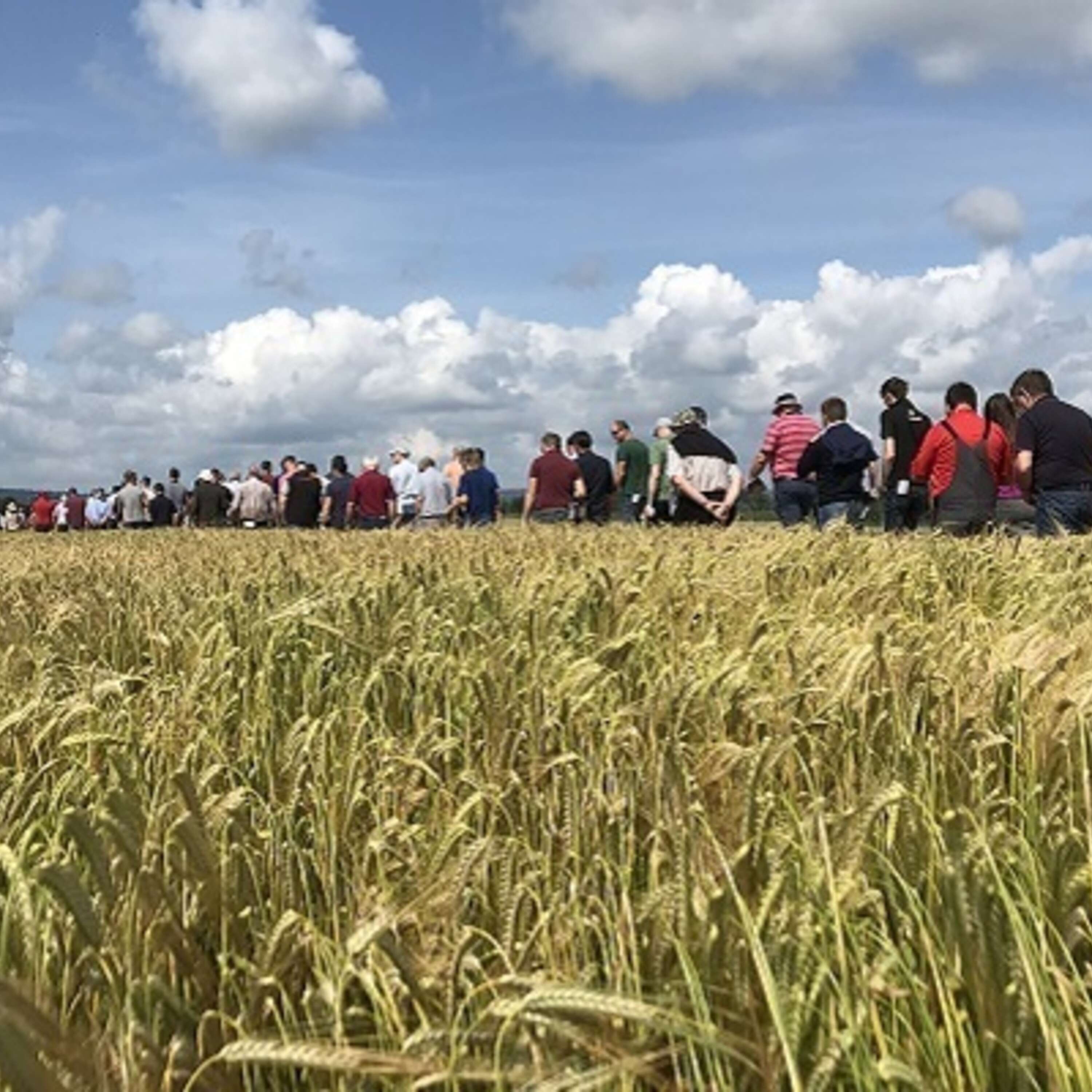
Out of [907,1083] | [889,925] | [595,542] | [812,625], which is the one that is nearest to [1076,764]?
[889,925]

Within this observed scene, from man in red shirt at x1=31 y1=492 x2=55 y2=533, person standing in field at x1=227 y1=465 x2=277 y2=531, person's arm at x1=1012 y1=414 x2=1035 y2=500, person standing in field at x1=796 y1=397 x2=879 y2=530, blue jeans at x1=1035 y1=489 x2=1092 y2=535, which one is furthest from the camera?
man in red shirt at x1=31 y1=492 x2=55 y2=533

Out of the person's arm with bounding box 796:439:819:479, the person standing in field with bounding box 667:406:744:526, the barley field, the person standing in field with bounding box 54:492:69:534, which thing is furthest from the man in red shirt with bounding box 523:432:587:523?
the person standing in field with bounding box 54:492:69:534

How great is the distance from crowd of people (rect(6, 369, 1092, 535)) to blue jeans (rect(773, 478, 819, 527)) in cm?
2

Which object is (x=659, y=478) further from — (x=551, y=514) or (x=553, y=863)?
(x=553, y=863)

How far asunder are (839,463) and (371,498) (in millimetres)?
11263

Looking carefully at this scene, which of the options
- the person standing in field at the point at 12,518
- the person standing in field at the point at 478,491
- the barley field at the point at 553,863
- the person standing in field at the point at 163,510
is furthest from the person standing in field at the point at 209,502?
the barley field at the point at 553,863

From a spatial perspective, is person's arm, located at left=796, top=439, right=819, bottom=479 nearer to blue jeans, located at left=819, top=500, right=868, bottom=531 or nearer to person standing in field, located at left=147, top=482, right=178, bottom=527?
blue jeans, located at left=819, top=500, right=868, bottom=531

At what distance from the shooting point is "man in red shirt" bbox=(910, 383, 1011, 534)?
1389cm

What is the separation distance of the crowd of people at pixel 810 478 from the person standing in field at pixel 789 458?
0.02m

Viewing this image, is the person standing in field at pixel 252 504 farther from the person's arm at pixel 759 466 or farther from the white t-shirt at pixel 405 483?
the person's arm at pixel 759 466

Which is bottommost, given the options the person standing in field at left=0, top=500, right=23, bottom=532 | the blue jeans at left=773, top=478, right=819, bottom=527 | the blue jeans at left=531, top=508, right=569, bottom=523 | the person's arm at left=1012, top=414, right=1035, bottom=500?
the person standing in field at left=0, top=500, right=23, bottom=532

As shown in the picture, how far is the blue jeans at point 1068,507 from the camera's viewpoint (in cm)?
1338

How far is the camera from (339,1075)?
176 centimetres

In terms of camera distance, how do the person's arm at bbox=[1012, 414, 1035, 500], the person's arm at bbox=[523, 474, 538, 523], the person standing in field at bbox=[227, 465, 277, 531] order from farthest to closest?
1. the person standing in field at bbox=[227, 465, 277, 531]
2. the person's arm at bbox=[523, 474, 538, 523]
3. the person's arm at bbox=[1012, 414, 1035, 500]
